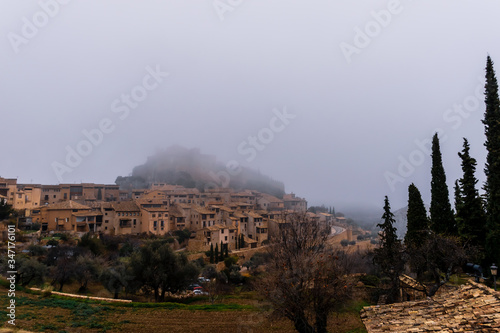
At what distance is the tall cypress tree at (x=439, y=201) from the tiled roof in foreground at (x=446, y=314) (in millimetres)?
14691

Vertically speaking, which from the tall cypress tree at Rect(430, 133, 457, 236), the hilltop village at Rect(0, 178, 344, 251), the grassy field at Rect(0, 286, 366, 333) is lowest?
the grassy field at Rect(0, 286, 366, 333)

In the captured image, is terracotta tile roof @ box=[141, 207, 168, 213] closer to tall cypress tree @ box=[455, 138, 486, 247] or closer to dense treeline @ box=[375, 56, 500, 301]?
dense treeline @ box=[375, 56, 500, 301]

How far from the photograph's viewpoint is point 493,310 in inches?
248

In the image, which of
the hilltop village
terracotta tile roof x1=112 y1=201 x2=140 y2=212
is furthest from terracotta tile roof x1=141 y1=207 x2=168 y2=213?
terracotta tile roof x1=112 y1=201 x2=140 y2=212

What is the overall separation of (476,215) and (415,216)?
4451 millimetres

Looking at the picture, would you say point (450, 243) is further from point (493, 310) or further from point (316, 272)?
point (493, 310)

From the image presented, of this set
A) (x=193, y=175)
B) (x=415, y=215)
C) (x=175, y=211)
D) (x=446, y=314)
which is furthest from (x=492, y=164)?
(x=193, y=175)

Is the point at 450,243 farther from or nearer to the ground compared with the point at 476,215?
nearer to the ground

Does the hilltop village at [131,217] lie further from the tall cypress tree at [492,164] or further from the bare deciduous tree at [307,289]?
the bare deciduous tree at [307,289]

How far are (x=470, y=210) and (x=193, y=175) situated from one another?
95.9m

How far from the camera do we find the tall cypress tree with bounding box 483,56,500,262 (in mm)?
14695

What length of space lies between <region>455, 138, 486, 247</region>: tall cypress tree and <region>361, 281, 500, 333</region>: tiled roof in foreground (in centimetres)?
1126

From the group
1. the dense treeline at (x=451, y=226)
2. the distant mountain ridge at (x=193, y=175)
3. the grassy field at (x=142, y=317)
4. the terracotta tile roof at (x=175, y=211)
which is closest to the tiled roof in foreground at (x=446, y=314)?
the grassy field at (x=142, y=317)

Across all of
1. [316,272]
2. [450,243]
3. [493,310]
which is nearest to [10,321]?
[316,272]
